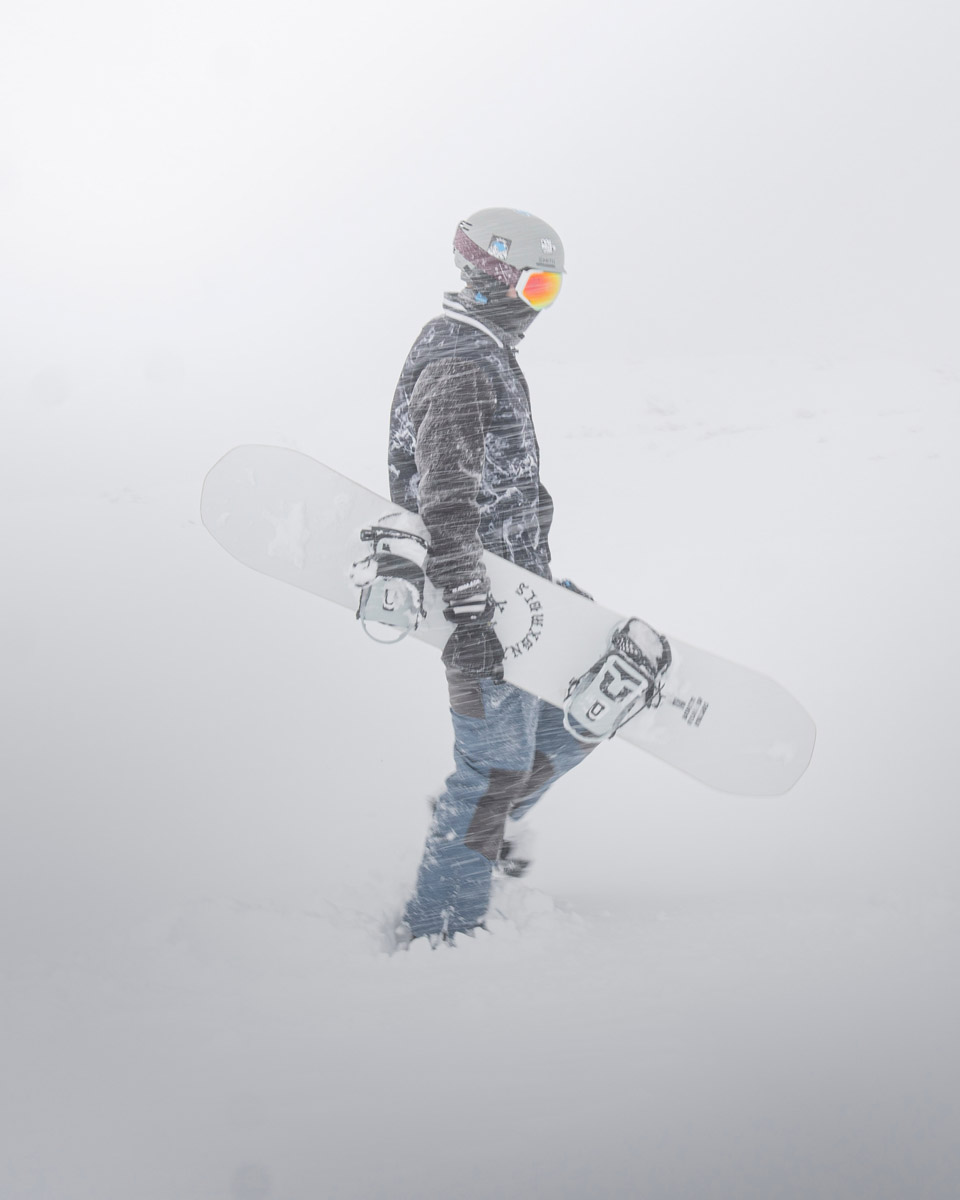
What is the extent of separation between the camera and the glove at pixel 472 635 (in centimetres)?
148

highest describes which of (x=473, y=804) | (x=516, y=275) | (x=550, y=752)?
(x=516, y=275)

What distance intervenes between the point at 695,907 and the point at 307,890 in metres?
1.04

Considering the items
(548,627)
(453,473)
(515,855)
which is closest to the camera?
(453,473)

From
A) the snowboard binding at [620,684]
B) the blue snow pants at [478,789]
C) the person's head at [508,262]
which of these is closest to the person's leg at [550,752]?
the blue snow pants at [478,789]

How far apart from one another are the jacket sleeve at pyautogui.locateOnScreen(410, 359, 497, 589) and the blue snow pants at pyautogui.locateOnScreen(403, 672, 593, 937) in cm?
31

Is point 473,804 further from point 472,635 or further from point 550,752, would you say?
point 472,635

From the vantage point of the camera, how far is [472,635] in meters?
1.59

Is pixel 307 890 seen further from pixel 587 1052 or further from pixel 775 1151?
pixel 775 1151

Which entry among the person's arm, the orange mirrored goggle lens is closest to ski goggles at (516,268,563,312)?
the orange mirrored goggle lens

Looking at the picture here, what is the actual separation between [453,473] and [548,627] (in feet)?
1.57

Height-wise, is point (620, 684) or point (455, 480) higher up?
point (455, 480)

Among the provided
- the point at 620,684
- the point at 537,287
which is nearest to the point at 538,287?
the point at 537,287

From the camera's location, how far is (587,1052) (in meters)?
1.55


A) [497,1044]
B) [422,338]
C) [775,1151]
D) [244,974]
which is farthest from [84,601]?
[775,1151]
